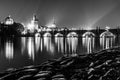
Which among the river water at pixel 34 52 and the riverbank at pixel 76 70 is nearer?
the riverbank at pixel 76 70

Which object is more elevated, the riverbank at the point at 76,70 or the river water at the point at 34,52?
the riverbank at the point at 76,70

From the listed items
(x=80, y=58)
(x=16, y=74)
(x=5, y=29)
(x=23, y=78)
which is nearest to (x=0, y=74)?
(x=16, y=74)

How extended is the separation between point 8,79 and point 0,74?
0.21 meters

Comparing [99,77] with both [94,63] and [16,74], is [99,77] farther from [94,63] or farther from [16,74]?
[16,74]

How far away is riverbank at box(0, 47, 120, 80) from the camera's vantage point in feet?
4.29

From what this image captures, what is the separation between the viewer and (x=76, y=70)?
57.6 inches

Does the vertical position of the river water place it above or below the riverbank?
below

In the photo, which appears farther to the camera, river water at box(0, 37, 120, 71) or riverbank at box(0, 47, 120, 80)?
river water at box(0, 37, 120, 71)

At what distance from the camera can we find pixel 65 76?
141 cm

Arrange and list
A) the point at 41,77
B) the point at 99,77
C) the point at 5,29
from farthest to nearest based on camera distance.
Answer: the point at 5,29, the point at 99,77, the point at 41,77

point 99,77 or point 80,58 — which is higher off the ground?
point 80,58

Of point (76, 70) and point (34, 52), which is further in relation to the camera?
point (34, 52)

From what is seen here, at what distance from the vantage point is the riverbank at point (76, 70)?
131 centimetres

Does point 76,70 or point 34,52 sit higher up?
point 76,70
